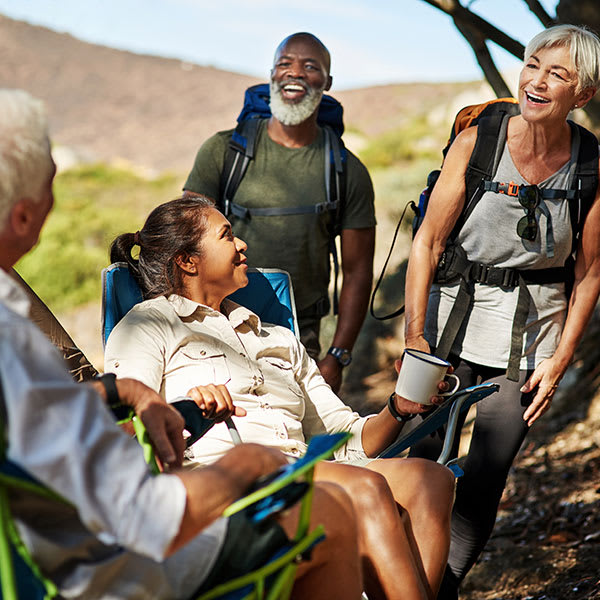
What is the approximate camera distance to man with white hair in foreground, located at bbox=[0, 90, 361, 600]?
1.21m

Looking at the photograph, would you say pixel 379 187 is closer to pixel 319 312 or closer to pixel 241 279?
pixel 319 312

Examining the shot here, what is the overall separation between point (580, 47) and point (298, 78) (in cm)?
140

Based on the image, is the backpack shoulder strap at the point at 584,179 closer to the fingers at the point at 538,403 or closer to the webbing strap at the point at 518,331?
the webbing strap at the point at 518,331

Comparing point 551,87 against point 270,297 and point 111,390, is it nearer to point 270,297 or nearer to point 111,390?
point 270,297

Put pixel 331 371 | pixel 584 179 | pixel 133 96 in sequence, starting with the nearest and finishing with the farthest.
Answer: pixel 584 179
pixel 331 371
pixel 133 96

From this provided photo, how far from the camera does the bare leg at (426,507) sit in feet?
7.04

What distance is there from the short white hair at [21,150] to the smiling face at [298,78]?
7.11ft

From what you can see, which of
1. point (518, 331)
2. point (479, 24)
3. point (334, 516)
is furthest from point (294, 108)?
point (334, 516)

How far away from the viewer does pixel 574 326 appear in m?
2.68

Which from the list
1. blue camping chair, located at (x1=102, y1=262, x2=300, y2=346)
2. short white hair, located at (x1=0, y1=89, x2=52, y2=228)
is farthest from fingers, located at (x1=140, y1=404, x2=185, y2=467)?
blue camping chair, located at (x1=102, y1=262, x2=300, y2=346)

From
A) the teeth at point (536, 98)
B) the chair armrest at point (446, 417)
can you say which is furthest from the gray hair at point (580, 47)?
the chair armrest at point (446, 417)

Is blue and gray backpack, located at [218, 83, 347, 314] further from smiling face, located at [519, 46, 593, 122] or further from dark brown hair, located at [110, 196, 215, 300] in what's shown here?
smiling face, located at [519, 46, 593, 122]

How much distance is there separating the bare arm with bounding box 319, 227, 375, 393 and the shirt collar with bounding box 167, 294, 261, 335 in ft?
2.68

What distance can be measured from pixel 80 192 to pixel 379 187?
14454 millimetres
